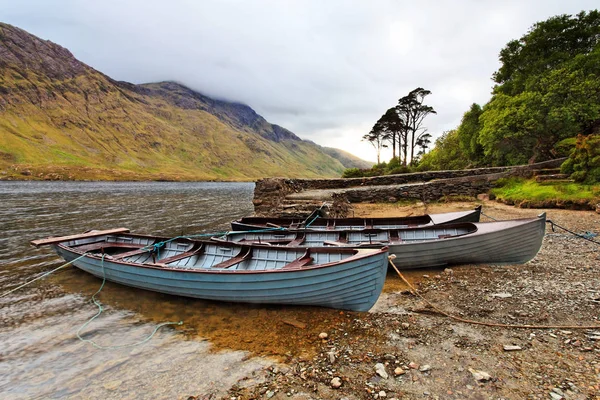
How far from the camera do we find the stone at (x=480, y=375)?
4285mm

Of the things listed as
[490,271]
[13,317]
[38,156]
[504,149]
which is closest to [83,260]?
[13,317]

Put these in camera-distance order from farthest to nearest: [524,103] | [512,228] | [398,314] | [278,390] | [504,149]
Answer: [504,149], [524,103], [512,228], [398,314], [278,390]

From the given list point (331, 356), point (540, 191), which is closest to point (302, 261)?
point (331, 356)

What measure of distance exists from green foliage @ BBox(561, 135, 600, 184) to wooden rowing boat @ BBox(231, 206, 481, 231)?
37.5 ft

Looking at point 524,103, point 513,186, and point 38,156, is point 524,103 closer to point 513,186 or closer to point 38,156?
point 513,186

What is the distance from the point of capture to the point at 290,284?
6852mm

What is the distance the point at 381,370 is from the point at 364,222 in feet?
28.2

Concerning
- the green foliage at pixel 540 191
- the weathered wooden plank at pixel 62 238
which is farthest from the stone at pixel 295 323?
the green foliage at pixel 540 191

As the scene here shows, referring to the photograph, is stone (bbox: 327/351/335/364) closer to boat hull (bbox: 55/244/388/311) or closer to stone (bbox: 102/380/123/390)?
boat hull (bbox: 55/244/388/311)

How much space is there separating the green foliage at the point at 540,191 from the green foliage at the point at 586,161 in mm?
610

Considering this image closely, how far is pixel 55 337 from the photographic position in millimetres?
6750

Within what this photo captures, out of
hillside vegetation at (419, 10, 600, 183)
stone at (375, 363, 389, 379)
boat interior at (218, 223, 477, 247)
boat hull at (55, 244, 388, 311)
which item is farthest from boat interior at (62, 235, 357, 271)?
hillside vegetation at (419, 10, 600, 183)

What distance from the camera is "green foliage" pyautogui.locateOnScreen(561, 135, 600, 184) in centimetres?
1698

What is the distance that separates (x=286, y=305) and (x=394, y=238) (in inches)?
215
